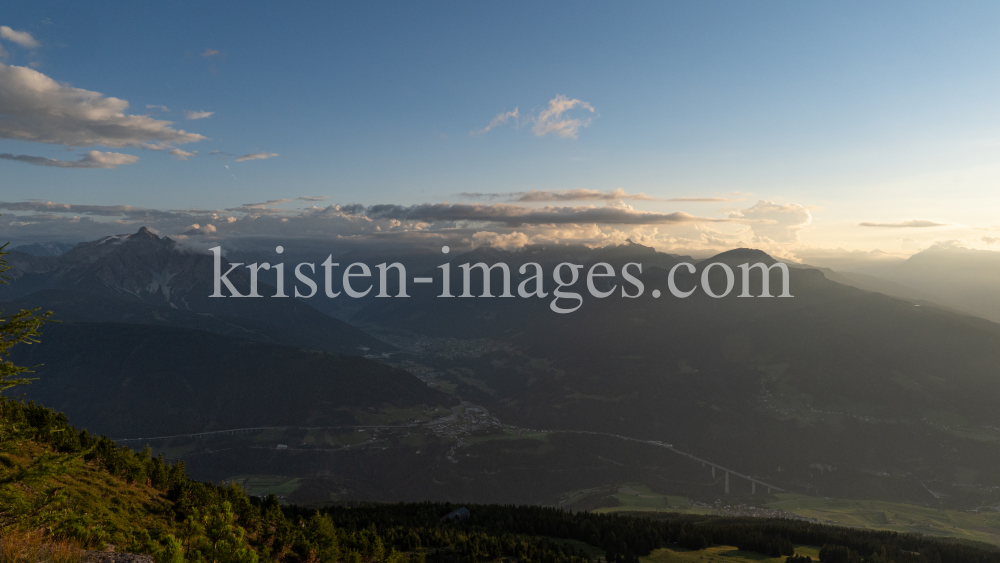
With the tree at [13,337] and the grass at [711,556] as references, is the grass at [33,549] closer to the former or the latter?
the tree at [13,337]

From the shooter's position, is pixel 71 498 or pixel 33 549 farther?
pixel 71 498

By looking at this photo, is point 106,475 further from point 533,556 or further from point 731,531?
point 731,531

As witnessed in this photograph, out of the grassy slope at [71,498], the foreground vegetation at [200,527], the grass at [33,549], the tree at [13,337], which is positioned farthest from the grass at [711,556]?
the tree at [13,337]

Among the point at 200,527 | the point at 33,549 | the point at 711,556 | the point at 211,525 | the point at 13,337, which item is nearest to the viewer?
the point at 33,549

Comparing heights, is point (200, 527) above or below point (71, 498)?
above

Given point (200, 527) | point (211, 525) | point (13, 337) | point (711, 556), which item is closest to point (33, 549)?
point (200, 527)

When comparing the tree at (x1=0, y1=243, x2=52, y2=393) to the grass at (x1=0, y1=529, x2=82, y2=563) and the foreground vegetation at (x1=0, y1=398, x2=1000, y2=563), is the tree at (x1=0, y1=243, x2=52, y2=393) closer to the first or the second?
the foreground vegetation at (x1=0, y1=398, x2=1000, y2=563)

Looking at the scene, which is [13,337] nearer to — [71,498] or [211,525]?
[71,498]

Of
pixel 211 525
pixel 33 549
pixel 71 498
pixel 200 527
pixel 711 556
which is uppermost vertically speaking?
pixel 33 549
